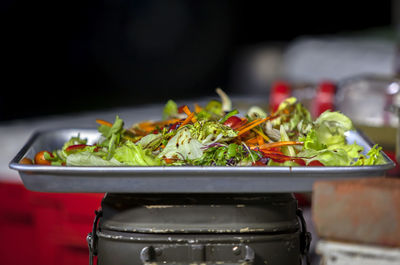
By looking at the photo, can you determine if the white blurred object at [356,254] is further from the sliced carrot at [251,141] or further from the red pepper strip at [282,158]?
the sliced carrot at [251,141]

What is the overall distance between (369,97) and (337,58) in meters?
1.75

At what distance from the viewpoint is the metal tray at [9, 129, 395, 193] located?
96 cm

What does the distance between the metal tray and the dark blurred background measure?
11.9 m

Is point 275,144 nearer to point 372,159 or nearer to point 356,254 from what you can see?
point 372,159

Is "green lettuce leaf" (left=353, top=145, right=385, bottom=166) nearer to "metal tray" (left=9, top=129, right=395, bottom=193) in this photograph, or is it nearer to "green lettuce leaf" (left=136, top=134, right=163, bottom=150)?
"metal tray" (left=9, top=129, right=395, bottom=193)

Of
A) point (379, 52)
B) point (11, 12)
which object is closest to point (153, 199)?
point (379, 52)

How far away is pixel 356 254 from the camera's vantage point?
895 millimetres

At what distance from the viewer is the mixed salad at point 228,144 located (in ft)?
3.55

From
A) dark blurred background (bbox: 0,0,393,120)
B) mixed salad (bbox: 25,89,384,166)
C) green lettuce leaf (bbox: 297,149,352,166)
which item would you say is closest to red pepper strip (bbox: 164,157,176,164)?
mixed salad (bbox: 25,89,384,166)

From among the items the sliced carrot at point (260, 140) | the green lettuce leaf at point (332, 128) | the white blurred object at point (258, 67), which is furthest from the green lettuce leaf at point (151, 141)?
the white blurred object at point (258, 67)

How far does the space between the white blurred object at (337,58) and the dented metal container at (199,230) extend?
353 centimetres

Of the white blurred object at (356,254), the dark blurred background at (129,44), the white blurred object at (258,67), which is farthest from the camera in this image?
the dark blurred background at (129,44)

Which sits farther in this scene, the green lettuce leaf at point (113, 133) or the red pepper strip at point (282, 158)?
the green lettuce leaf at point (113, 133)

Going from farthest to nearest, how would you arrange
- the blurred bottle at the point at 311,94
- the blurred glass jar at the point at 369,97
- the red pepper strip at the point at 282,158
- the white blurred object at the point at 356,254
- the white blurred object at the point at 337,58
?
the white blurred object at the point at 337,58, the blurred glass jar at the point at 369,97, the blurred bottle at the point at 311,94, the red pepper strip at the point at 282,158, the white blurred object at the point at 356,254
